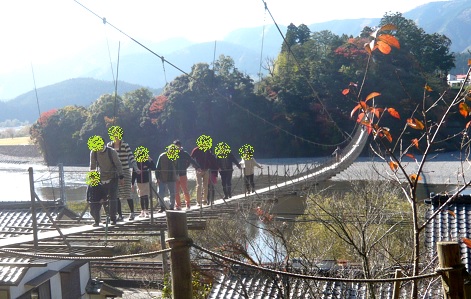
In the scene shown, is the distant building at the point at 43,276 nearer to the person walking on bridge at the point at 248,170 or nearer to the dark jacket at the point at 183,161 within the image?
the dark jacket at the point at 183,161

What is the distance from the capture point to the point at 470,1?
154 m

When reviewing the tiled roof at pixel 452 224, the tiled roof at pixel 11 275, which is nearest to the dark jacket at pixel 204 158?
the tiled roof at pixel 11 275

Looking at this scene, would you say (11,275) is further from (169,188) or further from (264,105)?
(264,105)

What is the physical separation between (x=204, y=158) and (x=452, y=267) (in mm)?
→ 3839

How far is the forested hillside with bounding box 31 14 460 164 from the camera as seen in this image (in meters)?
21.5

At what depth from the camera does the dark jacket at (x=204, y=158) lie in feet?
17.4

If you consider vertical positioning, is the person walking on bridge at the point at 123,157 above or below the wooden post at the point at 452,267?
above

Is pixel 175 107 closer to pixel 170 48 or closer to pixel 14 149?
pixel 14 149

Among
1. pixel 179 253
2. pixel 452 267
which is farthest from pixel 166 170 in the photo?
pixel 452 267

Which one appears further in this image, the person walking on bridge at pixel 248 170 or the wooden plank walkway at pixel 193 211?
the person walking on bridge at pixel 248 170

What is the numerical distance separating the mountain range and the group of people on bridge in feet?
216

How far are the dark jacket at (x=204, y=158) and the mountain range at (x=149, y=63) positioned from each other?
217ft

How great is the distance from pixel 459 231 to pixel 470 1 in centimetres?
16594

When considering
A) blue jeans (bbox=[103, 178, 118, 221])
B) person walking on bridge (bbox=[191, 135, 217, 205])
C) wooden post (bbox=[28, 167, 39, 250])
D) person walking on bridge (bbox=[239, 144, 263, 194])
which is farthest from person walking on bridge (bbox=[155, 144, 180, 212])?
wooden post (bbox=[28, 167, 39, 250])
